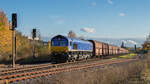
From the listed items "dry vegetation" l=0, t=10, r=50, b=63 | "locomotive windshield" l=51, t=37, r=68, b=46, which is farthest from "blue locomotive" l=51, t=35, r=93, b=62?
"dry vegetation" l=0, t=10, r=50, b=63

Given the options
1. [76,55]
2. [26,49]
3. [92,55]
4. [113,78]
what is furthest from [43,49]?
[113,78]

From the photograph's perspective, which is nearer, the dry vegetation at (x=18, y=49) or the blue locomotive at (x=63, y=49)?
the blue locomotive at (x=63, y=49)

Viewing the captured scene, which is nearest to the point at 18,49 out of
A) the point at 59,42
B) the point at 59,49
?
the point at 59,42

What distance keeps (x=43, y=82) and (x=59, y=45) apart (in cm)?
1665

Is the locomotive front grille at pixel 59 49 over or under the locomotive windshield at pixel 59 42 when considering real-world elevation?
under

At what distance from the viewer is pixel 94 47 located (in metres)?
37.7

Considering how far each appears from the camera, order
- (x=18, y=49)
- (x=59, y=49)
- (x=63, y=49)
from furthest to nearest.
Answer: (x=18, y=49) → (x=59, y=49) → (x=63, y=49)

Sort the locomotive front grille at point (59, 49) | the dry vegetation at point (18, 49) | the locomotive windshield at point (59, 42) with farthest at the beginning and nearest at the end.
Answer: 1. the dry vegetation at point (18, 49)
2. the locomotive windshield at point (59, 42)
3. the locomotive front grille at point (59, 49)

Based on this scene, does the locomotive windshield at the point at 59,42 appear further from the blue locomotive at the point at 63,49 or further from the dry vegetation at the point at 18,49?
the dry vegetation at the point at 18,49

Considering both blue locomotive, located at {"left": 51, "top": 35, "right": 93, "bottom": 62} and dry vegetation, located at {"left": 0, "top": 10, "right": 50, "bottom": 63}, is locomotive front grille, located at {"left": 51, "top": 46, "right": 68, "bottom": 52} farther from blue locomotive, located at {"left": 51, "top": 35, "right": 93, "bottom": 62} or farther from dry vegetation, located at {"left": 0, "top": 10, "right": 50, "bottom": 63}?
dry vegetation, located at {"left": 0, "top": 10, "right": 50, "bottom": 63}

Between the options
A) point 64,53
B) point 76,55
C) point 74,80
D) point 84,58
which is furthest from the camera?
point 84,58

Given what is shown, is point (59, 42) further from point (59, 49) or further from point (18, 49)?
point (18, 49)

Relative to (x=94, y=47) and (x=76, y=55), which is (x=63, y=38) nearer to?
(x=76, y=55)

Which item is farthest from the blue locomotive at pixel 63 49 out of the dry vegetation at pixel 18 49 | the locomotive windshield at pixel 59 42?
the dry vegetation at pixel 18 49
